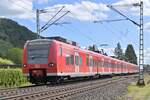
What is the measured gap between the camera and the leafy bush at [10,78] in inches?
1258

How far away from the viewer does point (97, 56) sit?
46531 millimetres

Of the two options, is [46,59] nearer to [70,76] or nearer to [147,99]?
[70,76]

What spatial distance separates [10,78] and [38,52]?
483 cm

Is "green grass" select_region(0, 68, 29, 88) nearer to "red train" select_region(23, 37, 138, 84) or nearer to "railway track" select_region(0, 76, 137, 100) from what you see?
"red train" select_region(23, 37, 138, 84)

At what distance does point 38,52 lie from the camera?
29.4 m

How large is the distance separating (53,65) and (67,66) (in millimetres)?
2749

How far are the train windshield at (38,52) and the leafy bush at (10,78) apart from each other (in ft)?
11.3

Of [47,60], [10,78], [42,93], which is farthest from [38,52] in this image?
[42,93]

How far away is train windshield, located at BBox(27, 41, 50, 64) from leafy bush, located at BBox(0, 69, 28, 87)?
3.44m

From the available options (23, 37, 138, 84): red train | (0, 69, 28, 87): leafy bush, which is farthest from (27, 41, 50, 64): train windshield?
(0, 69, 28, 87): leafy bush

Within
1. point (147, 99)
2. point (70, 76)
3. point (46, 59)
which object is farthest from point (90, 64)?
point (147, 99)

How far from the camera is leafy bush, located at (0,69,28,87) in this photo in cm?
3195

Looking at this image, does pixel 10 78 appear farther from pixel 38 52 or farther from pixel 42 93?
pixel 42 93

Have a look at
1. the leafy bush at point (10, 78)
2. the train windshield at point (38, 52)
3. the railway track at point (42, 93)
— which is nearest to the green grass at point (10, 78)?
the leafy bush at point (10, 78)
